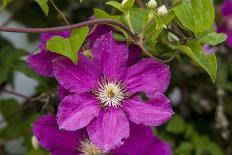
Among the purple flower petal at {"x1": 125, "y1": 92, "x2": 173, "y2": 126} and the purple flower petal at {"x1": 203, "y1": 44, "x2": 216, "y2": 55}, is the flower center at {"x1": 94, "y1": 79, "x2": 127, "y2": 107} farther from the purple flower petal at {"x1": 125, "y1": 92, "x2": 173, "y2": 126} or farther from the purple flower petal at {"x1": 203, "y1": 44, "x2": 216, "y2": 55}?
the purple flower petal at {"x1": 203, "y1": 44, "x2": 216, "y2": 55}

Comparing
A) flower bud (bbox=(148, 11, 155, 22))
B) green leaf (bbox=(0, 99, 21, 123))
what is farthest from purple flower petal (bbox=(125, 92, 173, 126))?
green leaf (bbox=(0, 99, 21, 123))

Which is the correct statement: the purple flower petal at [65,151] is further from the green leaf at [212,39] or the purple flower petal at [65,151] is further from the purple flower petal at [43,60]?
the green leaf at [212,39]

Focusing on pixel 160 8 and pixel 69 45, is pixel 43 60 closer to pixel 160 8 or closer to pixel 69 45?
pixel 69 45

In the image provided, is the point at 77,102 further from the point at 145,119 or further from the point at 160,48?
the point at 160,48

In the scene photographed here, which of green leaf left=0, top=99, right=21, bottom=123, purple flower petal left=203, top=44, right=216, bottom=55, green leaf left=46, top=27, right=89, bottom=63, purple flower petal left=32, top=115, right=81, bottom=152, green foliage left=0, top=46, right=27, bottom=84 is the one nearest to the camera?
green leaf left=46, top=27, right=89, bottom=63

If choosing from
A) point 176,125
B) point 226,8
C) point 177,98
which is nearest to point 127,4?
point 176,125

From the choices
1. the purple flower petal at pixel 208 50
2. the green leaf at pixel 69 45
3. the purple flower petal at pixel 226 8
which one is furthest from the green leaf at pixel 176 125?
the green leaf at pixel 69 45
